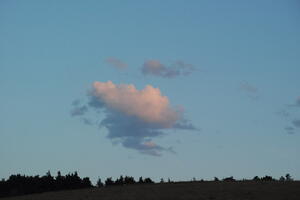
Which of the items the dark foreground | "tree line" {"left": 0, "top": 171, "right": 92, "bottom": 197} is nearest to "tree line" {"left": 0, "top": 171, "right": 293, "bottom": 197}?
"tree line" {"left": 0, "top": 171, "right": 92, "bottom": 197}

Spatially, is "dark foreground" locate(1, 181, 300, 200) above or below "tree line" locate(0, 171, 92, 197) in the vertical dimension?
below

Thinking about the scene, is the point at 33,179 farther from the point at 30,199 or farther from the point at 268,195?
the point at 268,195

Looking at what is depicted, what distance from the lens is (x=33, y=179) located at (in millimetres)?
125500

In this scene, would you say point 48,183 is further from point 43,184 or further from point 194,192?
point 194,192

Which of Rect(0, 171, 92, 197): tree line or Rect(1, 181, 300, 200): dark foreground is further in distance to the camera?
Rect(0, 171, 92, 197): tree line

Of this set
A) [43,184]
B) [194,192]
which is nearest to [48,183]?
[43,184]

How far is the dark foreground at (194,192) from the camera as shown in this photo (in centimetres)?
7679

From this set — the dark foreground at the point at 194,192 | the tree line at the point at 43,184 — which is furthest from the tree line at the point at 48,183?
the dark foreground at the point at 194,192

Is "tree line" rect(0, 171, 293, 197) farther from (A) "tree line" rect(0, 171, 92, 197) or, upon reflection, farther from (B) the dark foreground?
(B) the dark foreground

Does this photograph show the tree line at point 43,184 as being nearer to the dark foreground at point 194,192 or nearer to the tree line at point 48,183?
the tree line at point 48,183

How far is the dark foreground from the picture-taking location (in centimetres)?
7679

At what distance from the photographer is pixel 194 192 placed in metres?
82.1

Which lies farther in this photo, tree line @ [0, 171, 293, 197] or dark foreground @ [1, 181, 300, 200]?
tree line @ [0, 171, 293, 197]

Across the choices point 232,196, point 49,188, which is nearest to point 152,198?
point 232,196
